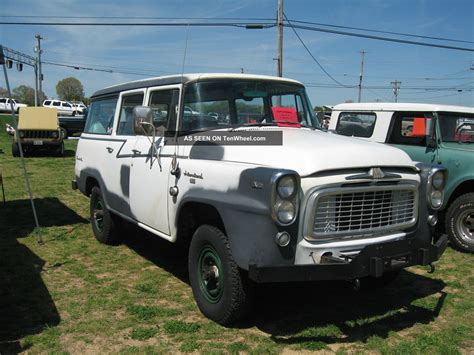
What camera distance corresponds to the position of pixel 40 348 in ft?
11.5

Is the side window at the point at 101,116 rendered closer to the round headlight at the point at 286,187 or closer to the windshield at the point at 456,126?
the round headlight at the point at 286,187

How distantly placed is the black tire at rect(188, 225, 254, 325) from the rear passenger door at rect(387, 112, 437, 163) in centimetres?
432

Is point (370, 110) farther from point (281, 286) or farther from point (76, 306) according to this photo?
point (76, 306)

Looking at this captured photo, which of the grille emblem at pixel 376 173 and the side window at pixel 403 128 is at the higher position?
the side window at pixel 403 128

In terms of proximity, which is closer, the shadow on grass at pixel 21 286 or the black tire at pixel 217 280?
the black tire at pixel 217 280

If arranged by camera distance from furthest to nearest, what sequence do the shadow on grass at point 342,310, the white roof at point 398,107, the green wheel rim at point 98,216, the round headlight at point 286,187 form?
the white roof at point 398,107, the green wheel rim at point 98,216, the shadow on grass at point 342,310, the round headlight at point 286,187

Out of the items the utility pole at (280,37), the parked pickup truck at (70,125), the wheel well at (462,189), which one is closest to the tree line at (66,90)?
the parked pickup truck at (70,125)

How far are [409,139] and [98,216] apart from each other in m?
4.83

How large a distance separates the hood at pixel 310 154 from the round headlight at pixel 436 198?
372 millimetres

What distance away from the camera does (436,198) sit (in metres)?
4.06

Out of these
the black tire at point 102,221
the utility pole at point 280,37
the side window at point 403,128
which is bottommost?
the black tire at point 102,221

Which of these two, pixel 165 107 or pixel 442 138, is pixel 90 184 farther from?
pixel 442 138

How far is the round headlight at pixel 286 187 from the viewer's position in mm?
3156

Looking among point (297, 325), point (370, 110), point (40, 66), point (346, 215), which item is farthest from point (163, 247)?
point (40, 66)
